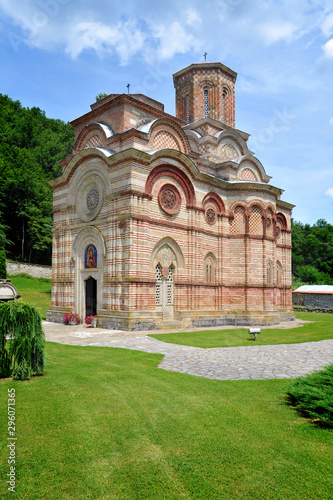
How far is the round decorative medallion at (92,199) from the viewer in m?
18.2

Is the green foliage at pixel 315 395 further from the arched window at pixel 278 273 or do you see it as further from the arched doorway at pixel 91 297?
the arched window at pixel 278 273

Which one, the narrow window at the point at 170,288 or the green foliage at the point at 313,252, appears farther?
the green foliage at the point at 313,252

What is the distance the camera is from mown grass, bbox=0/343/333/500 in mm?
3434

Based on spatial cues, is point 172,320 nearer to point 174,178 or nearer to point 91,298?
point 91,298

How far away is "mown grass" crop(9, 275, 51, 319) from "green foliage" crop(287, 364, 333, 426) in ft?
69.1

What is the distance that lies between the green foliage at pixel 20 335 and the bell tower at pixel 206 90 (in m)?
21.6

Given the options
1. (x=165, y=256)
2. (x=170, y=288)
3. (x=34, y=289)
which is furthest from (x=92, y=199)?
(x=34, y=289)

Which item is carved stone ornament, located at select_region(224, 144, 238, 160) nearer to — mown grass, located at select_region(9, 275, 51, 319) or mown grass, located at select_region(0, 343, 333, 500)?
mown grass, located at select_region(9, 275, 51, 319)

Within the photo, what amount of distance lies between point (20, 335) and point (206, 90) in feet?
77.3

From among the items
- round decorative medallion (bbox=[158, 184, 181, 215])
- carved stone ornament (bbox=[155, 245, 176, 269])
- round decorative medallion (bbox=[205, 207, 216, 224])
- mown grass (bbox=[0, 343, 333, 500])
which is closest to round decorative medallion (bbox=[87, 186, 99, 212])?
round decorative medallion (bbox=[158, 184, 181, 215])

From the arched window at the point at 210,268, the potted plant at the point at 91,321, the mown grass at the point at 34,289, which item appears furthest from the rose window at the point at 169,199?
the mown grass at the point at 34,289

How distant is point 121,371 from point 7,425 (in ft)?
10.3

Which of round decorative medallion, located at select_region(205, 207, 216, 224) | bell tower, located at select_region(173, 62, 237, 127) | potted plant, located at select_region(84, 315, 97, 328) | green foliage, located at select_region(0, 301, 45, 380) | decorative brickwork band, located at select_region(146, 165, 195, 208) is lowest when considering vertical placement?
potted plant, located at select_region(84, 315, 97, 328)

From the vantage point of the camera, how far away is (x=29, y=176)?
37.8 metres
